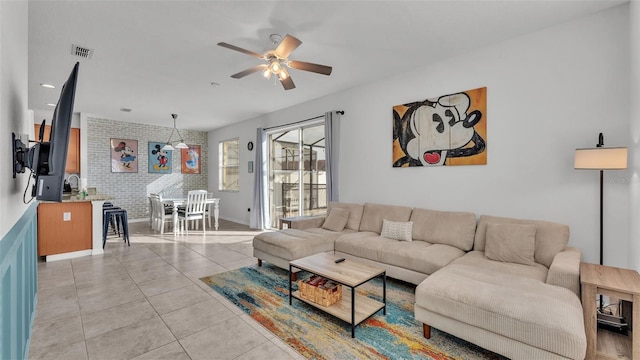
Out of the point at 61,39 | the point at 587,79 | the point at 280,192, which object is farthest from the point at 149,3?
the point at 280,192

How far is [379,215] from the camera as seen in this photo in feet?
13.4

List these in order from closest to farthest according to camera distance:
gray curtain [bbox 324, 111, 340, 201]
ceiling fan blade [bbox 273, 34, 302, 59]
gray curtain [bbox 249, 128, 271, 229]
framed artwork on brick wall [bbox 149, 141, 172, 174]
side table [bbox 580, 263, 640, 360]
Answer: side table [bbox 580, 263, 640, 360] → ceiling fan blade [bbox 273, 34, 302, 59] → gray curtain [bbox 324, 111, 340, 201] → gray curtain [bbox 249, 128, 271, 229] → framed artwork on brick wall [bbox 149, 141, 172, 174]

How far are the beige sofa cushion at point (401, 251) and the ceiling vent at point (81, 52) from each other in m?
3.77

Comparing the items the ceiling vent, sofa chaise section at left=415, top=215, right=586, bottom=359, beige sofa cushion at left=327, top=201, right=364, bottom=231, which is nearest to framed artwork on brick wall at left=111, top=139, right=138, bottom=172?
the ceiling vent

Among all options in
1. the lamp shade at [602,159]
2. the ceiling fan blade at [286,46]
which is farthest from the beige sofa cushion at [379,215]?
the ceiling fan blade at [286,46]

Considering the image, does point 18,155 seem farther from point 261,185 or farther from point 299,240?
point 261,185

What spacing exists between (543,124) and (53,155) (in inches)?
165

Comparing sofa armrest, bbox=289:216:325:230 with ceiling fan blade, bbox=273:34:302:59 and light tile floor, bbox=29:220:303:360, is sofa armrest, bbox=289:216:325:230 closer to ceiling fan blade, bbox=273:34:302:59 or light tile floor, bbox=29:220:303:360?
light tile floor, bbox=29:220:303:360

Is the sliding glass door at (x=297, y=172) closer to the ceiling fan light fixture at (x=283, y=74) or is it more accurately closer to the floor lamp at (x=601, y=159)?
the ceiling fan light fixture at (x=283, y=74)

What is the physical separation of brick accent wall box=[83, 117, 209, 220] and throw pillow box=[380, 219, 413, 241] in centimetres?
643

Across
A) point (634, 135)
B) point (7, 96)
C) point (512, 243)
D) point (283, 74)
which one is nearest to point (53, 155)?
point (7, 96)

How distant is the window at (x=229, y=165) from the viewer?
790cm

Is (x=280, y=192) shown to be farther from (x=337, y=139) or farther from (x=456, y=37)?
(x=456, y=37)

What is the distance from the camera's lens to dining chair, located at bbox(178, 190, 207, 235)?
6.05 meters
